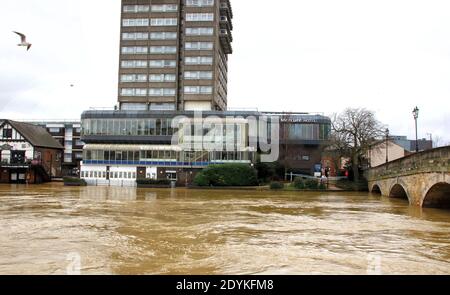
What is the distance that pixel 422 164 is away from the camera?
26.2m

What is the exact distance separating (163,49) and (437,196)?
64.7 m

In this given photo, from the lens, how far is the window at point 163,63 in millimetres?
81812

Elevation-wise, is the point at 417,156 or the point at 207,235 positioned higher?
the point at 417,156

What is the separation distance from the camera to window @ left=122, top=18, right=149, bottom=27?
82.2 metres

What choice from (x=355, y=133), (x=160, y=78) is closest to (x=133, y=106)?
(x=160, y=78)

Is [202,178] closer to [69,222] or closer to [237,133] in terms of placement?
[237,133]

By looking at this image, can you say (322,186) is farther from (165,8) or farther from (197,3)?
(165,8)

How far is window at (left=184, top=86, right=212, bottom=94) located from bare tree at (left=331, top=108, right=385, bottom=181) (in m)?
32.0

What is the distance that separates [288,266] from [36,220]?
13.2 meters

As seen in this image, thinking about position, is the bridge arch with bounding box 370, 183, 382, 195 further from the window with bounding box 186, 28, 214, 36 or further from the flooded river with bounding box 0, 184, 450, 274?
the window with bounding box 186, 28, 214, 36

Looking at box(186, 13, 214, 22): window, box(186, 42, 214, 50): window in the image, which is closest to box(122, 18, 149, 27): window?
box(186, 13, 214, 22): window

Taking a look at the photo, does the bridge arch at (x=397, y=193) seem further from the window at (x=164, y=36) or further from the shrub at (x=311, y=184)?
the window at (x=164, y=36)

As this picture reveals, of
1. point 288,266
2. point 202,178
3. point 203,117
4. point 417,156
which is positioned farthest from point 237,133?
point 288,266

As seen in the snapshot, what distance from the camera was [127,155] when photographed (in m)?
68.3
